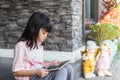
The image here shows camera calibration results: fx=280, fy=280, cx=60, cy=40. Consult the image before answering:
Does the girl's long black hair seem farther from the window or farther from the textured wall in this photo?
the window

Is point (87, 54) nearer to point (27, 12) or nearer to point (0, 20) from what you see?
point (27, 12)

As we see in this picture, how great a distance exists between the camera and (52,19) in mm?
4684

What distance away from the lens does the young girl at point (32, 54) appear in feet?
7.20

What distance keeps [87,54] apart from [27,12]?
4.53 feet

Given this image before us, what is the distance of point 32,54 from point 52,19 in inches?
95.1

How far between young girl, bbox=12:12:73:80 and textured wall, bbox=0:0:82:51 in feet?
7.41

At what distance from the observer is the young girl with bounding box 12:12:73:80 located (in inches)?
86.4

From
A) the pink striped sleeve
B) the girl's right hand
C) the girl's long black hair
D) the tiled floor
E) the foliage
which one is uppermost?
the girl's long black hair

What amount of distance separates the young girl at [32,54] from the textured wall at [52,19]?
7.41 ft

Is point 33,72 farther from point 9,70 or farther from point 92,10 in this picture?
point 92,10

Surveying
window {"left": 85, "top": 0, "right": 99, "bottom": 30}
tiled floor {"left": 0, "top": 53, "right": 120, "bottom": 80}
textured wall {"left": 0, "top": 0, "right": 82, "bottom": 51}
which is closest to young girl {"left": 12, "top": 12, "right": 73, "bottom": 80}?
→ tiled floor {"left": 0, "top": 53, "right": 120, "bottom": 80}

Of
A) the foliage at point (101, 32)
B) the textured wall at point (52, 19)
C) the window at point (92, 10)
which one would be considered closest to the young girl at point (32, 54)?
the textured wall at point (52, 19)

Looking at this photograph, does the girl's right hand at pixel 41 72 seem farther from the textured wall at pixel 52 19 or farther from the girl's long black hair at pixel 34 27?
the textured wall at pixel 52 19

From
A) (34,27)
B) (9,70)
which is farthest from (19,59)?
(9,70)
